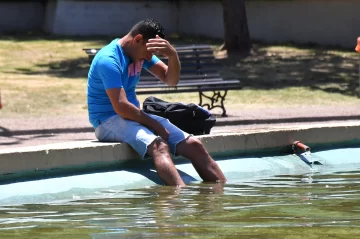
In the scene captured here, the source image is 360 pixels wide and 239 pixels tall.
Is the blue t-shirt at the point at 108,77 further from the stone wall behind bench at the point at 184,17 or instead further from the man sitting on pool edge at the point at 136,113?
the stone wall behind bench at the point at 184,17

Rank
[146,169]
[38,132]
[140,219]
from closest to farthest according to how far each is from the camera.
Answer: [140,219]
[146,169]
[38,132]

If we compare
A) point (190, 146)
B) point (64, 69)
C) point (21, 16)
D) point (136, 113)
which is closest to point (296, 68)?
point (64, 69)

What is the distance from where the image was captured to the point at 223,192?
720 centimetres

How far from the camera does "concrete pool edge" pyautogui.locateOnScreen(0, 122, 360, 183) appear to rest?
271 inches

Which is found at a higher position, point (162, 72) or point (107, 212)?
point (162, 72)

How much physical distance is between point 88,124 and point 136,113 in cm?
531

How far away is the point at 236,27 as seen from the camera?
2172cm

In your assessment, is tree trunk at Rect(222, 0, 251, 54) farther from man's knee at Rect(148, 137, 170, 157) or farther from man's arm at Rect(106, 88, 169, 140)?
man's knee at Rect(148, 137, 170, 157)

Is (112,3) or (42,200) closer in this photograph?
(42,200)

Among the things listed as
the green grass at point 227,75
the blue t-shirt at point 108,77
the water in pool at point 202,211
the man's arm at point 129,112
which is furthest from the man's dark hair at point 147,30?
the green grass at point 227,75

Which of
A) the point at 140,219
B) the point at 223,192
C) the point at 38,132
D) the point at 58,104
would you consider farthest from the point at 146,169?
the point at 58,104

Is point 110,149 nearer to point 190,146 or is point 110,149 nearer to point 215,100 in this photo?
point 190,146

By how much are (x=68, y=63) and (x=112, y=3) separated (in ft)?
20.7

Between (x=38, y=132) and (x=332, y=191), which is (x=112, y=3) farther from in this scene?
(x=332, y=191)
